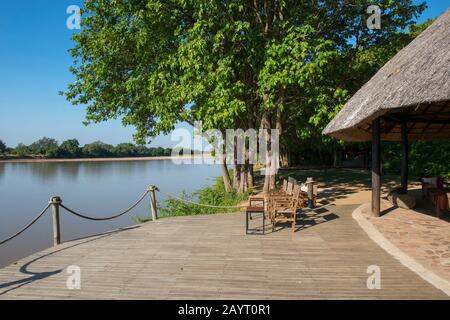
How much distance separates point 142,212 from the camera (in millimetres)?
19406

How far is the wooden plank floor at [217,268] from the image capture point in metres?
5.02

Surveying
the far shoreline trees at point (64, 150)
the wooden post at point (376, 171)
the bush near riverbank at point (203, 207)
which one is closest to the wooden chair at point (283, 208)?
the wooden post at point (376, 171)

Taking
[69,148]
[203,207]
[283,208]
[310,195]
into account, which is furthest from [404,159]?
[69,148]

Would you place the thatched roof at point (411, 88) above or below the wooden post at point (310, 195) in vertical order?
above

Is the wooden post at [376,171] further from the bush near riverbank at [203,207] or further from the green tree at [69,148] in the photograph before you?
the green tree at [69,148]

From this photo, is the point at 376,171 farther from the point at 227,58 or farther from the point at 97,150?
the point at 97,150

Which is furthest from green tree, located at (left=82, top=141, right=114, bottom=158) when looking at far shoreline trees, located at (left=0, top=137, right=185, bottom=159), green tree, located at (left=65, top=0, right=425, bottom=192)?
green tree, located at (left=65, top=0, right=425, bottom=192)

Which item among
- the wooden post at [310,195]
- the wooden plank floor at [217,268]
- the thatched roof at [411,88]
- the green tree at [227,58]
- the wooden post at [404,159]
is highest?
the green tree at [227,58]

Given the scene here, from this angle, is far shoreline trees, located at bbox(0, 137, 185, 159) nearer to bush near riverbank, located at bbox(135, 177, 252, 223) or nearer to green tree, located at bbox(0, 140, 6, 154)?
green tree, located at bbox(0, 140, 6, 154)

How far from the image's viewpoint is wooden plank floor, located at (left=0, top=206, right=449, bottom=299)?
197 inches

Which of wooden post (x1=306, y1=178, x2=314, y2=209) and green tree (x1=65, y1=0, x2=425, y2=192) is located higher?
green tree (x1=65, y1=0, x2=425, y2=192)

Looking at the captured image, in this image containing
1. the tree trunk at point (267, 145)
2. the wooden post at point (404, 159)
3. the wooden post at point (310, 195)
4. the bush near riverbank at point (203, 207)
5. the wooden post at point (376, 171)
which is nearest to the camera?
the wooden post at point (376, 171)

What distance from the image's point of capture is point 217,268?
237 inches
